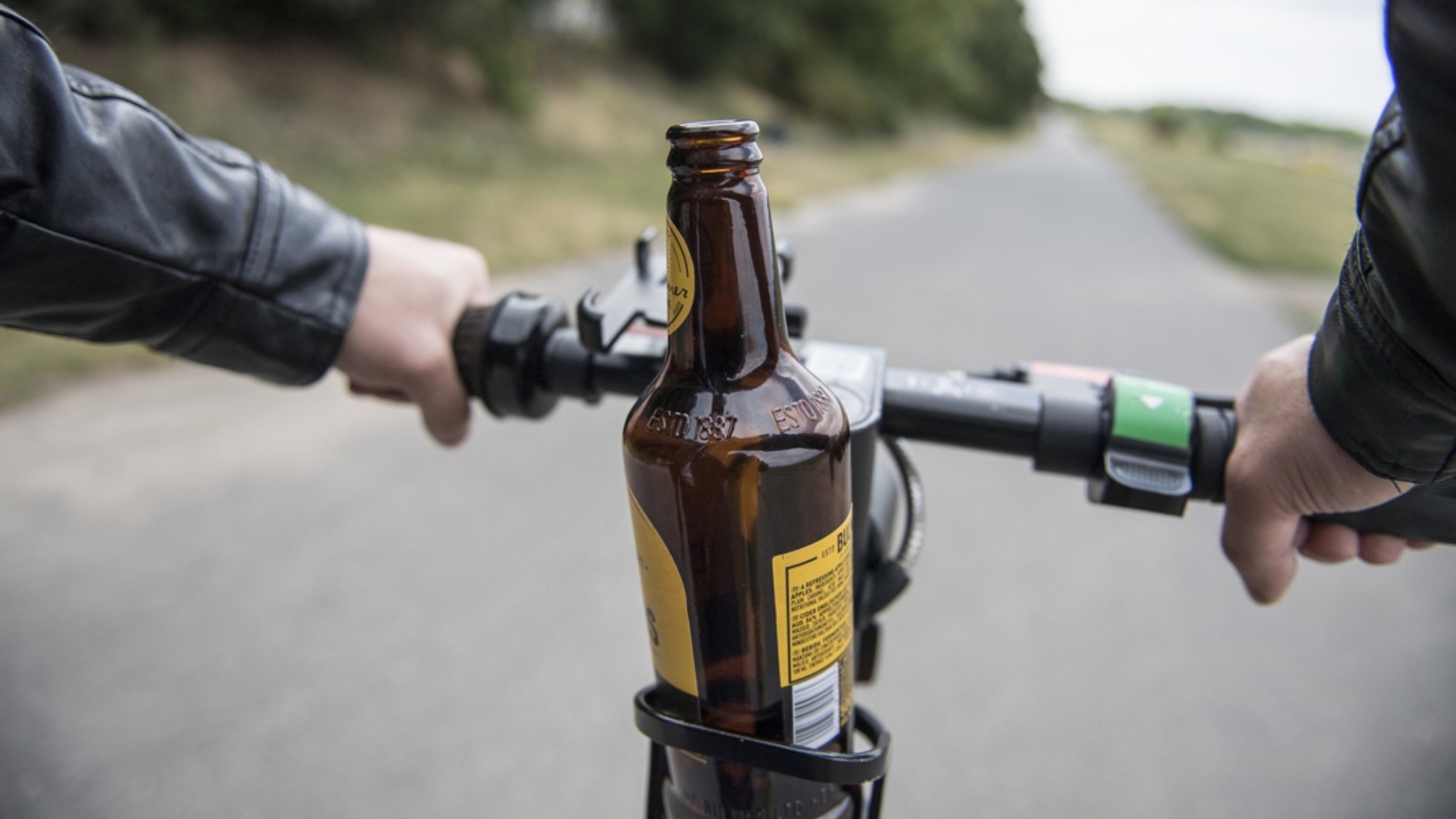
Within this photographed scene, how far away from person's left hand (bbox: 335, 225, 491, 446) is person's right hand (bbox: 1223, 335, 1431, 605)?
99cm

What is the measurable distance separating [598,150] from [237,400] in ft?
34.5

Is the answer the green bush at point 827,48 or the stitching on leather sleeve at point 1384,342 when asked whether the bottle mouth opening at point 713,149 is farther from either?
the green bush at point 827,48

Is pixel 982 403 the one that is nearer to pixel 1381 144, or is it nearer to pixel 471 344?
pixel 1381 144

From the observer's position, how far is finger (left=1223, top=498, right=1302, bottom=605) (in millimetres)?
926

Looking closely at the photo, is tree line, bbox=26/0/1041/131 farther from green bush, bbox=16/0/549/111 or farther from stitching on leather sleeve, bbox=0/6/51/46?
stitching on leather sleeve, bbox=0/6/51/46

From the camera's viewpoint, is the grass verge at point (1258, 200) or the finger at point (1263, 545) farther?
the grass verge at point (1258, 200)

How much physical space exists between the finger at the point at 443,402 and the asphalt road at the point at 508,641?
1.38 meters

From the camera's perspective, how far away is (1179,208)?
46.9 feet

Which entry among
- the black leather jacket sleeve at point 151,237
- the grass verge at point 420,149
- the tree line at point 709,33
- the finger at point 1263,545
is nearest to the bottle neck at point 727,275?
the finger at point 1263,545

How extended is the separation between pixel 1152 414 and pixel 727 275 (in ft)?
1.75

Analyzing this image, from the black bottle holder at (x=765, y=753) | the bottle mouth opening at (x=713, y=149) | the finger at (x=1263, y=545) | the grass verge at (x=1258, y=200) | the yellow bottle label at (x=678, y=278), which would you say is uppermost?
the bottle mouth opening at (x=713, y=149)

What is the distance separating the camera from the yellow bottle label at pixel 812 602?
724 mm

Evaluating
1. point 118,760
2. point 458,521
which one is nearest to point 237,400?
point 458,521

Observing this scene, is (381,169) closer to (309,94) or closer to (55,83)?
(309,94)
